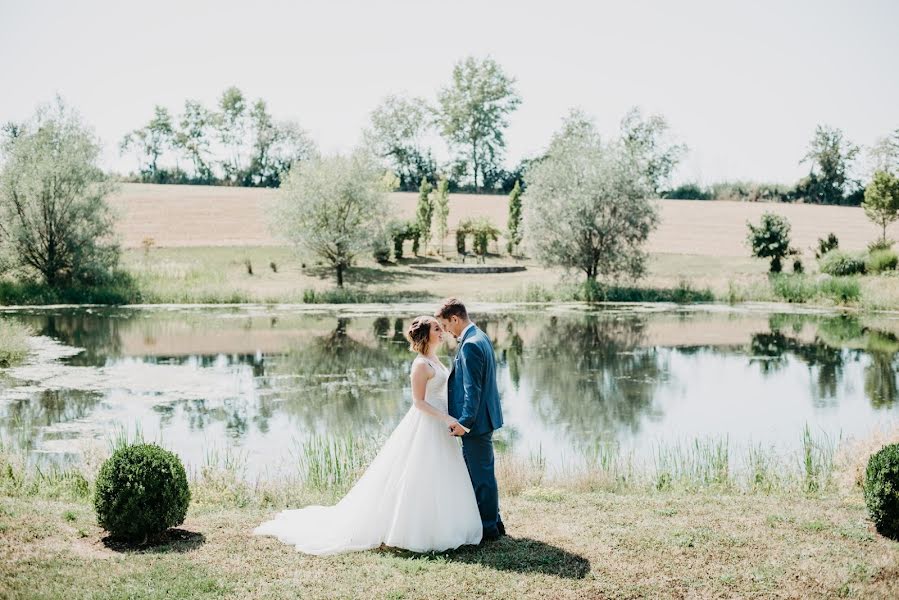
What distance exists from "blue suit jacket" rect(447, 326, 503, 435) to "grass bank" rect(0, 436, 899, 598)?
1.17 m

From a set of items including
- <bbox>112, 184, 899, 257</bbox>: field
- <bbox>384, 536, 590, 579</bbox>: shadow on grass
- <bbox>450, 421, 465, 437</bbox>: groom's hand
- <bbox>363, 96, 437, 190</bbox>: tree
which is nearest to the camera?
<bbox>384, 536, 590, 579</bbox>: shadow on grass

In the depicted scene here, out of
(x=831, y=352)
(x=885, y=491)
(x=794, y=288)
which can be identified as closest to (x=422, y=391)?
(x=885, y=491)

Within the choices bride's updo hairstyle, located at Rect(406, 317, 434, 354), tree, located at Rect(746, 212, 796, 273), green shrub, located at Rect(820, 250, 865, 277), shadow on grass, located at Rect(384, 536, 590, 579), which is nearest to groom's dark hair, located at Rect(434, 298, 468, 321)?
bride's updo hairstyle, located at Rect(406, 317, 434, 354)

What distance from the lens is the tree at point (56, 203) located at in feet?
124

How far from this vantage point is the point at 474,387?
7387 mm

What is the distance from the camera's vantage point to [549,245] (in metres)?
42.2

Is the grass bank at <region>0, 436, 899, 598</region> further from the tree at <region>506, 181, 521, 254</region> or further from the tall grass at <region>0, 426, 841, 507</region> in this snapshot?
the tree at <region>506, 181, 521, 254</region>

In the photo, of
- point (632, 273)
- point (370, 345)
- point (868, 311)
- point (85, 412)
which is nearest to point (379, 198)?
point (632, 273)

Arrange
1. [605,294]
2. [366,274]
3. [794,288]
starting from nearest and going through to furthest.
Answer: [794,288] → [605,294] → [366,274]

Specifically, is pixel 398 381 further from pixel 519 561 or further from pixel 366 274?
pixel 366 274

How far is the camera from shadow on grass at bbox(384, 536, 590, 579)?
692cm

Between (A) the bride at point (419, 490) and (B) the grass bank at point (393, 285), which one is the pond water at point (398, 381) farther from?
(A) the bride at point (419, 490)

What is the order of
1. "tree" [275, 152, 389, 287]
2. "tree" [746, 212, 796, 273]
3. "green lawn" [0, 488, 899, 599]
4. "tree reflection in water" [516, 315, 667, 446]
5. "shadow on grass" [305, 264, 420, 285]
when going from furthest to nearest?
"shadow on grass" [305, 264, 420, 285], "tree" [746, 212, 796, 273], "tree" [275, 152, 389, 287], "tree reflection in water" [516, 315, 667, 446], "green lawn" [0, 488, 899, 599]

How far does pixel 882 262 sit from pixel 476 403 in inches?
1526
